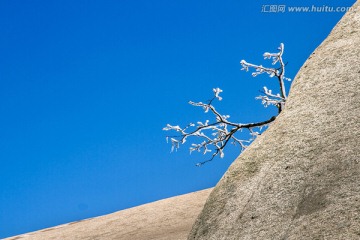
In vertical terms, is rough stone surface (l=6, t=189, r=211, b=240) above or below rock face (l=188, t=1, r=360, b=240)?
above

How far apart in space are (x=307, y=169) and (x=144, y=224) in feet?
24.2

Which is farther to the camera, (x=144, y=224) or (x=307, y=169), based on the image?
(x=144, y=224)

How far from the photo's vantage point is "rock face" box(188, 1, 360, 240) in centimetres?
370

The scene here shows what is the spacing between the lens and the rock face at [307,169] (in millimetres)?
3703

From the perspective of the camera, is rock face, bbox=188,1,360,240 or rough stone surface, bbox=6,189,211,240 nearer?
rock face, bbox=188,1,360,240

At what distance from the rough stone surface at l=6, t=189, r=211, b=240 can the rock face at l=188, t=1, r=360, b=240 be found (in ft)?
13.6

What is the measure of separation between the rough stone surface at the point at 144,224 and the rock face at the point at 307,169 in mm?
4137

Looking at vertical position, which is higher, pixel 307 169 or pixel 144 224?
pixel 144 224

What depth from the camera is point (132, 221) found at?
11516 mm

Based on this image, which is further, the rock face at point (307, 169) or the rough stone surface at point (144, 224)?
the rough stone surface at point (144, 224)

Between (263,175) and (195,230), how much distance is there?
36.9 inches

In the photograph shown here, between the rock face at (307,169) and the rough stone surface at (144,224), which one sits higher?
the rough stone surface at (144,224)

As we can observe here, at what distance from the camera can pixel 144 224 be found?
11.0 m

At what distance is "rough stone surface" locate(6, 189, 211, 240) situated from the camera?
32.2 feet
